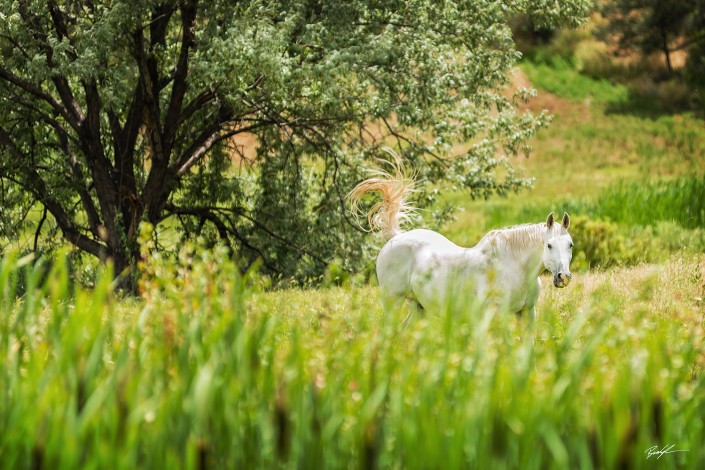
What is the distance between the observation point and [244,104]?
14750 millimetres

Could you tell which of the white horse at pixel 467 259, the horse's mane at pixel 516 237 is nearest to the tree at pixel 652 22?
the white horse at pixel 467 259

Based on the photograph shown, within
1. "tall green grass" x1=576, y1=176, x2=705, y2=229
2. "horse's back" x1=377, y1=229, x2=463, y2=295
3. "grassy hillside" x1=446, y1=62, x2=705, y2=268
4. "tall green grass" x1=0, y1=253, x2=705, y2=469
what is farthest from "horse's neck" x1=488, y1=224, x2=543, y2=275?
"tall green grass" x1=576, y1=176, x2=705, y2=229

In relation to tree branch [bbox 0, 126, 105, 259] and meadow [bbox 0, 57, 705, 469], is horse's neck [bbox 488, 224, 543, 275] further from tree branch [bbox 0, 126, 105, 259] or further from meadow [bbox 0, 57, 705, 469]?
tree branch [bbox 0, 126, 105, 259]

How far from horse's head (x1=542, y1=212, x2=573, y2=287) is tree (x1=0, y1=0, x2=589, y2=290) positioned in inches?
218

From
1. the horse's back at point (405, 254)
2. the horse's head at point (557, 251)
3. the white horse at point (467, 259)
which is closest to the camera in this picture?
the horse's head at point (557, 251)

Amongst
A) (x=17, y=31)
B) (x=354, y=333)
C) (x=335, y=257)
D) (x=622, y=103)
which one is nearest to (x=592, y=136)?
(x=622, y=103)

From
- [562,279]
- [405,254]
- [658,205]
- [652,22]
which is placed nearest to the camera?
[562,279]

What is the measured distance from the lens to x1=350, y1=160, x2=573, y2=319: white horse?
805cm

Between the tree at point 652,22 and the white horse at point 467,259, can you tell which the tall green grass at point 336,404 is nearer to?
the white horse at point 467,259

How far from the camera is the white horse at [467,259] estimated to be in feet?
26.4

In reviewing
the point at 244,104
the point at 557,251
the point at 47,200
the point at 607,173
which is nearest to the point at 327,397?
the point at 557,251

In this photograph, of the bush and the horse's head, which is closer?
the horse's head

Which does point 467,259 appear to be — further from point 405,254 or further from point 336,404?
point 336,404

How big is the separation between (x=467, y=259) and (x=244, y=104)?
705cm
